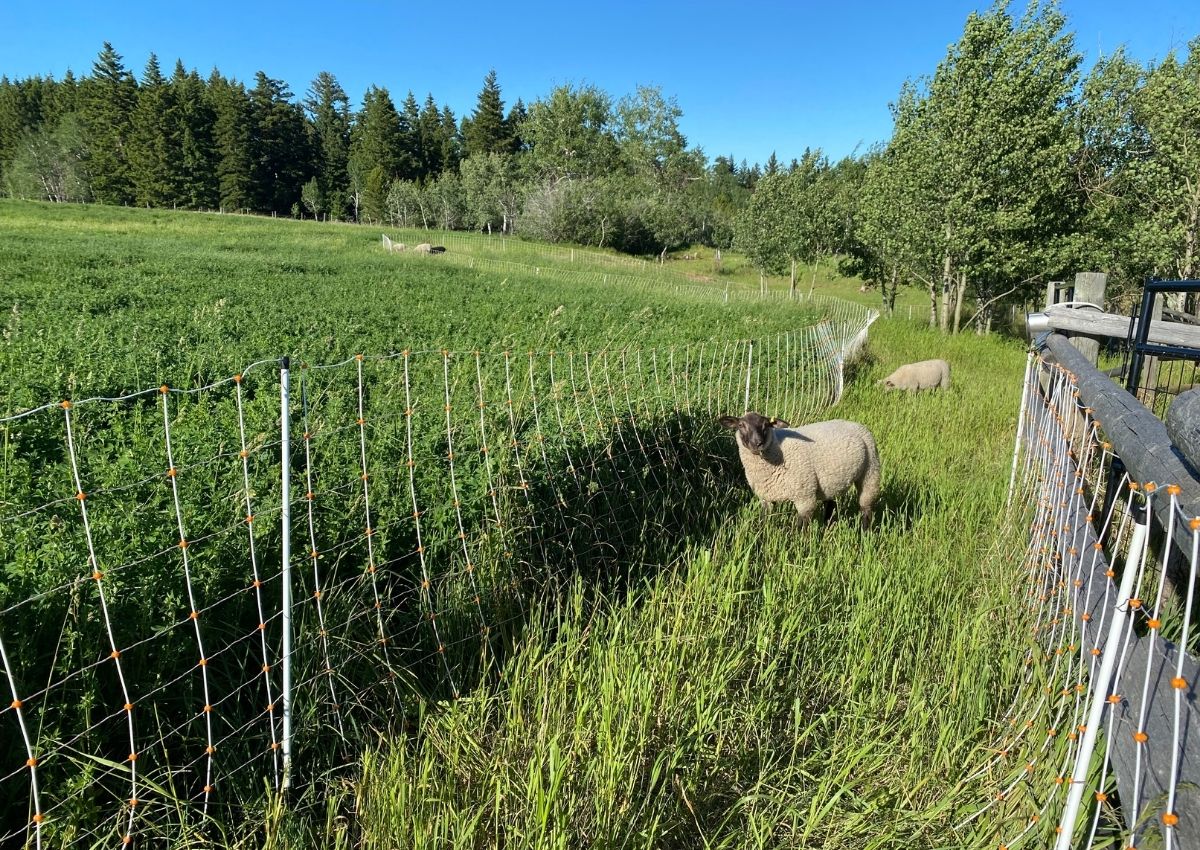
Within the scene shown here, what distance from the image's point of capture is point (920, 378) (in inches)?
449

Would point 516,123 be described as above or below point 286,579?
above

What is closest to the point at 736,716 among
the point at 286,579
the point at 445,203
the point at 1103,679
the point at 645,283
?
the point at 1103,679

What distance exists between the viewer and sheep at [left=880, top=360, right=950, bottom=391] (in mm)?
11219

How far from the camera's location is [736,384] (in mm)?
8008

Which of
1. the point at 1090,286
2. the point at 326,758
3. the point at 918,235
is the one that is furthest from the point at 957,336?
the point at 326,758

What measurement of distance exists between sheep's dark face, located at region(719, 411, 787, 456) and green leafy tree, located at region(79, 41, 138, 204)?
296ft

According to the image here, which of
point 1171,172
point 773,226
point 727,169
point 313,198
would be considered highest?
point 727,169

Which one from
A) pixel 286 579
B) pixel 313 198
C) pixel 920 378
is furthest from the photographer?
pixel 313 198

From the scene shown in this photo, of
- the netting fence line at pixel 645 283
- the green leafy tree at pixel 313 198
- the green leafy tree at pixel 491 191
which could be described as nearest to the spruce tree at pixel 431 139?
the green leafy tree at pixel 313 198

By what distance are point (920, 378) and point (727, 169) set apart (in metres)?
141

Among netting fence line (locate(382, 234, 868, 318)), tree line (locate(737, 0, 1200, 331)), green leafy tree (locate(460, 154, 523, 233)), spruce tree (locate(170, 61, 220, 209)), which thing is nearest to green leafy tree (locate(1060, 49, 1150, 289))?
tree line (locate(737, 0, 1200, 331))

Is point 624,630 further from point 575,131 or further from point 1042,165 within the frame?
point 575,131

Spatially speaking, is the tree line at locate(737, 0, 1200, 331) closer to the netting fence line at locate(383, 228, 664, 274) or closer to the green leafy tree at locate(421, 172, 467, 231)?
the netting fence line at locate(383, 228, 664, 274)

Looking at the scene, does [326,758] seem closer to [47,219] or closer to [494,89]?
[47,219]
